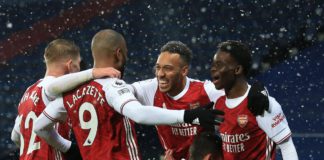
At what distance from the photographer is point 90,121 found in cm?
284

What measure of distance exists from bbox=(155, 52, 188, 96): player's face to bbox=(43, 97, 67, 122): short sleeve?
1.78ft

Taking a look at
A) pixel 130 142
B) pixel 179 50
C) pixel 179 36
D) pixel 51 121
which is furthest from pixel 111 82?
pixel 179 36

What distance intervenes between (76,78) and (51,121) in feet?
1.02

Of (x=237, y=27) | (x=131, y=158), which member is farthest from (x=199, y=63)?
(x=131, y=158)

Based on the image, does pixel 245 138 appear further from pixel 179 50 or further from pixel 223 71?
pixel 179 50

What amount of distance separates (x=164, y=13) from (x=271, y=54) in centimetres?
131

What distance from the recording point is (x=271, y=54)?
296 inches

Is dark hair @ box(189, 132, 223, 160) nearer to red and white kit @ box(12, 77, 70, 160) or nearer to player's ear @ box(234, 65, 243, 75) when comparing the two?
player's ear @ box(234, 65, 243, 75)

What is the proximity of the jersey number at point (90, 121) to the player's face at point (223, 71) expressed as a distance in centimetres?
73

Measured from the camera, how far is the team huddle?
8.78ft

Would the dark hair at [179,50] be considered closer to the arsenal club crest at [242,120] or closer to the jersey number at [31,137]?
the arsenal club crest at [242,120]

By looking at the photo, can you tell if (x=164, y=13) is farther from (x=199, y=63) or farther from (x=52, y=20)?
(x=52, y=20)

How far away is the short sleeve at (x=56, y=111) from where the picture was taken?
2994 millimetres

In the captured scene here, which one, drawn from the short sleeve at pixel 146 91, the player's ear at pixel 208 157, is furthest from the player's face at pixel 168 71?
the player's ear at pixel 208 157
